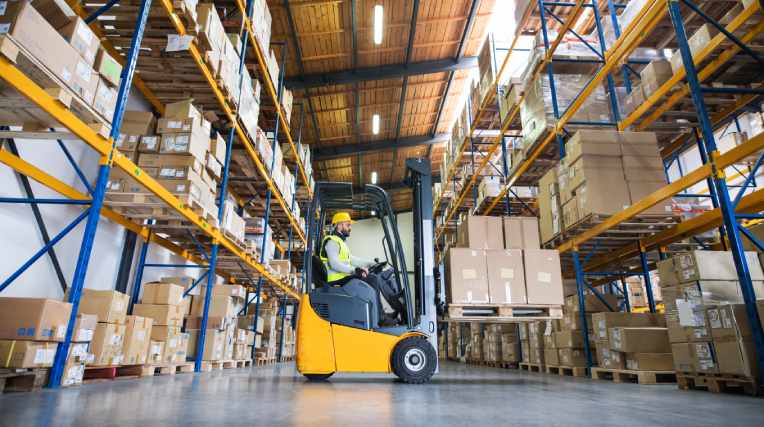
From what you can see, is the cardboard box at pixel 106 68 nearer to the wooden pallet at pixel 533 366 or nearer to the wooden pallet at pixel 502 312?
the wooden pallet at pixel 502 312

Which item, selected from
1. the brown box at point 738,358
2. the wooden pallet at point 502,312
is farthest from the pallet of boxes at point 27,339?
the brown box at point 738,358

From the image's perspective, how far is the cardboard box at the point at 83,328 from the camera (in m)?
3.39

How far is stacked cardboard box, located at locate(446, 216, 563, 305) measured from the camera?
485 cm

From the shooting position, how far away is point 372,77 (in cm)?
1190

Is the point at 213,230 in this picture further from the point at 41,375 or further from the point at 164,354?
the point at 41,375

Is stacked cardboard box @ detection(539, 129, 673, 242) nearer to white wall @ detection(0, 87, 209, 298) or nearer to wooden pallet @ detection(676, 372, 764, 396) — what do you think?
wooden pallet @ detection(676, 372, 764, 396)

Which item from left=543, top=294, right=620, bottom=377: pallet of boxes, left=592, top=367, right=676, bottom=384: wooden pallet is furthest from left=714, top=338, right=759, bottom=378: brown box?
left=543, top=294, right=620, bottom=377: pallet of boxes

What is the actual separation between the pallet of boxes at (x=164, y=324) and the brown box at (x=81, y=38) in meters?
3.06

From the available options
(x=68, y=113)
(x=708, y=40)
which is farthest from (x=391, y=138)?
(x=68, y=113)

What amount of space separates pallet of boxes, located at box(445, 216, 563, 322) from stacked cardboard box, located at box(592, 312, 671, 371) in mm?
973

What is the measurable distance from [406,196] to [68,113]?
2041cm

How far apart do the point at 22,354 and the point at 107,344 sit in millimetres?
1176

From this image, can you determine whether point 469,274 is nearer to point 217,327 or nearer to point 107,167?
point 107,167

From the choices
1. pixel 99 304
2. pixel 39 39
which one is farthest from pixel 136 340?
pixel 39 39
